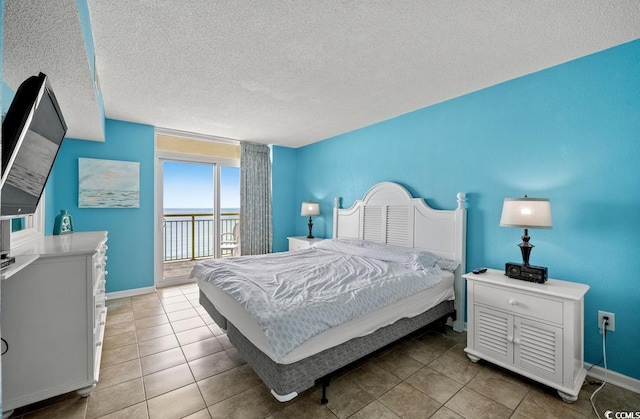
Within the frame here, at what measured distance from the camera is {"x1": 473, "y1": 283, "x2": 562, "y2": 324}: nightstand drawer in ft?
6.71

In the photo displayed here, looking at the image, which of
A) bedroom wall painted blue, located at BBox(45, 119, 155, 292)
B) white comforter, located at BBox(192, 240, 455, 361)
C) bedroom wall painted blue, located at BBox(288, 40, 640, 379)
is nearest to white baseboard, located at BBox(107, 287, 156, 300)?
bedroom wall painted blue, located at BBox(45, 119, 155, 292)

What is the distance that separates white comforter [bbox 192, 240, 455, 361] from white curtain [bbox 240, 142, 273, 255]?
5.52ft

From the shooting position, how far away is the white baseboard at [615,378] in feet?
6.82

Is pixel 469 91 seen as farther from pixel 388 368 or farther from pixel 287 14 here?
pixel 388 368

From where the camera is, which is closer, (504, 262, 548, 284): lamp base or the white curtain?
(504, 262, 548, 284): lamp base

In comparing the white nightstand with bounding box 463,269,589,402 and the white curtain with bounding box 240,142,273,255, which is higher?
the white curtain with bounding box 240,142,273,255

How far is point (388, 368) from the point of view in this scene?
2344 millimetres

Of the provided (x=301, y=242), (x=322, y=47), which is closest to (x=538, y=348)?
(x=322, y=47)

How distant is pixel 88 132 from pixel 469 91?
14.1 feet

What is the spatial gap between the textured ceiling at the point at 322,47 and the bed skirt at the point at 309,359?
7.09 feet

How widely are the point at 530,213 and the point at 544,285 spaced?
55 cm

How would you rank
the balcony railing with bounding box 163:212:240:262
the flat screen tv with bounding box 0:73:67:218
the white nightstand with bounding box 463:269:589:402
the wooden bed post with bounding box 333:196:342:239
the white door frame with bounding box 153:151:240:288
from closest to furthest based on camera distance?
the flat screen tv with bounding box 0:73:67:218 → the white nightstand with bounding box 463:269:589:402 → the white door frame with bounding box 153:151:240:288 → the wooden bed post with bounding box 333:196:342:239 → the balcony railing with bounding box 163:212:240:262

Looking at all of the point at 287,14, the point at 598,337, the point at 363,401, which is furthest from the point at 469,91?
the point at 363,401

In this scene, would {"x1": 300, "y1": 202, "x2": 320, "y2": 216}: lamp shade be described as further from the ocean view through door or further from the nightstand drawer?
the nightstand drawer
